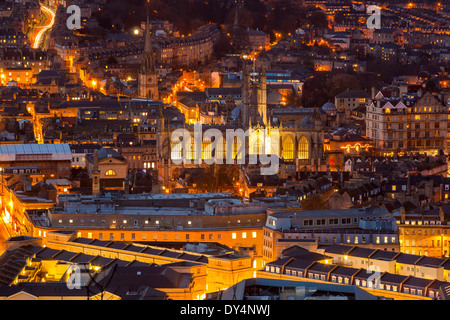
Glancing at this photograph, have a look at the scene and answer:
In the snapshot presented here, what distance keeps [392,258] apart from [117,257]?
374 inches

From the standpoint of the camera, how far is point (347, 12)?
123000 mm

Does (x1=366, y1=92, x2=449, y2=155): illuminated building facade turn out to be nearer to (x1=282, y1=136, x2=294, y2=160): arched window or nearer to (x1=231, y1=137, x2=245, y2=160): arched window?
(x1=282, y1=136, x2=294, y2=160): arched window

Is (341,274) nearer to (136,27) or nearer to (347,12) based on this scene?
(136,27)

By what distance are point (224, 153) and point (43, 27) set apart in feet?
164

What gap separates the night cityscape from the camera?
4234 centimetres

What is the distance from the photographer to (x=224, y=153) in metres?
67.8

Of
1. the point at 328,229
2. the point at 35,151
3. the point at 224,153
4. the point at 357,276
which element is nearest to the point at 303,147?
the point at 224,153

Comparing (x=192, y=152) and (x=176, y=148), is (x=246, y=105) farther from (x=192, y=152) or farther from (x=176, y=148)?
(x=176, y=148)

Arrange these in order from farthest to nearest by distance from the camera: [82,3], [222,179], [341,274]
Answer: [82,3] < [222,179] < [341,274]

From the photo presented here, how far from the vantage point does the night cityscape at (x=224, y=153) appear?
139ft

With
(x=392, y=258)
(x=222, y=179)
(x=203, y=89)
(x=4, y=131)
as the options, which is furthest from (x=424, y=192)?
(x=203, y=89)

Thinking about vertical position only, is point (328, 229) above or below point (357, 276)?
above

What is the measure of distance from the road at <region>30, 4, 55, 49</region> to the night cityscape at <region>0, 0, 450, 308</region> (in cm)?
23

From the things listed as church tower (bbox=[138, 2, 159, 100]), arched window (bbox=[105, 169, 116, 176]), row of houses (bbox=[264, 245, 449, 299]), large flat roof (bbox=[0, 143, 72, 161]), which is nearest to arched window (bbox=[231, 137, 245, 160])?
arched window (bbox=[105, 169, 116, 176])
